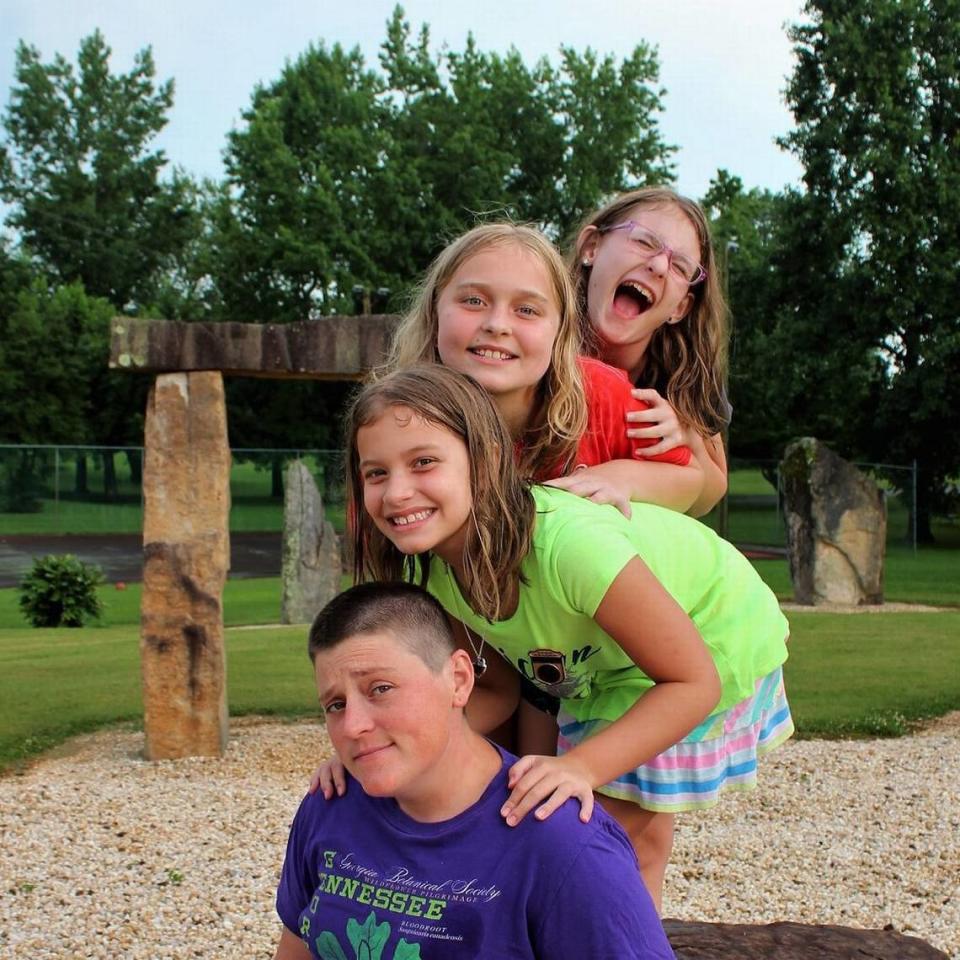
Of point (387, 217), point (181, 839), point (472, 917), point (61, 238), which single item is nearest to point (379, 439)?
point (472, 917)

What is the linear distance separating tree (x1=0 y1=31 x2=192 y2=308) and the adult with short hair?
36.4 meters

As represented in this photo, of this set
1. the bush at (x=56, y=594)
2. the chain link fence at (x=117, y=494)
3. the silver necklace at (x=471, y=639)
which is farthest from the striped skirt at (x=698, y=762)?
the chain link fence at (x=117, y=494)

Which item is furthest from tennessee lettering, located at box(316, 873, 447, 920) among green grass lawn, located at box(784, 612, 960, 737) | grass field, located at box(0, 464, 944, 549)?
grass field, located at box(0, 464, 944, 549)

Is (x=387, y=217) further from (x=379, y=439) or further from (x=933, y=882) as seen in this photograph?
(x=379, y=439)

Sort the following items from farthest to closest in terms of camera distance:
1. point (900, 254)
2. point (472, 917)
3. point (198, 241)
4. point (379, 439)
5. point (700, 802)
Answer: point (198, 241) → point (900, 254) → point (700, 802) → point (379, 439) → point (472, 917)

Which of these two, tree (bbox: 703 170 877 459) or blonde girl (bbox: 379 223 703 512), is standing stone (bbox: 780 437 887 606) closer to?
tree (bbox: 703 170 877 459)

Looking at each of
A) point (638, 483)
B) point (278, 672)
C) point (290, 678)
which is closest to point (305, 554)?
point (278, 672)

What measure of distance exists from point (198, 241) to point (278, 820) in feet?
114

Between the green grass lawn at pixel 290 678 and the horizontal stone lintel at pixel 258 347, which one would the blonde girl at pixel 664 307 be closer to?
the horizontal stone lintel at pixel 258 347

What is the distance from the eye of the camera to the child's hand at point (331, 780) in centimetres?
203

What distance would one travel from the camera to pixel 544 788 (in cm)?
182

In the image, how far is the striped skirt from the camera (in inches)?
90.1

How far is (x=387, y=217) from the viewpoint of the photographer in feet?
96.3

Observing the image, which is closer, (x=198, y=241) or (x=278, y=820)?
(x=278, y=820)
